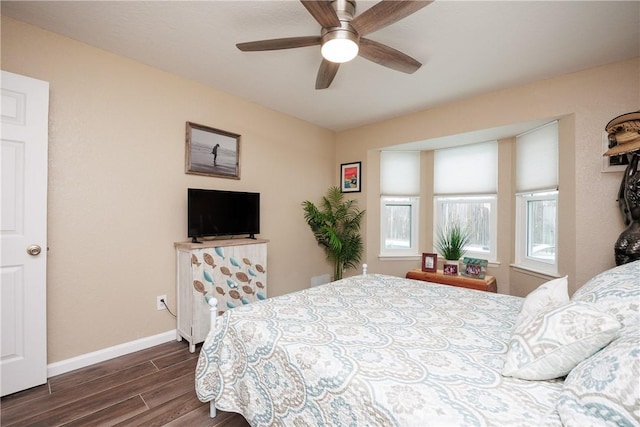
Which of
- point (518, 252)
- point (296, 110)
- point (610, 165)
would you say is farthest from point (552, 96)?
point (296, 110)

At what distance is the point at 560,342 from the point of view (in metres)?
0.97

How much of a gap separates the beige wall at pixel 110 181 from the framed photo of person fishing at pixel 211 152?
70 mm

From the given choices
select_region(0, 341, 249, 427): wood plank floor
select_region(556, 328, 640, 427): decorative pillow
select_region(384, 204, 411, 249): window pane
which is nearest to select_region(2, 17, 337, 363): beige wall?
select_region(0, 341, 249, 427): wood plank floor

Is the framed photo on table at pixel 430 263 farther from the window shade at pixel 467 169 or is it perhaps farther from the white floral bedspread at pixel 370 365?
the white floral bedspread at pixel 370 365

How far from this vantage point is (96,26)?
1943mm

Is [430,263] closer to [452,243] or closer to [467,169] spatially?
[452,243]

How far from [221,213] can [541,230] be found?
3380mm

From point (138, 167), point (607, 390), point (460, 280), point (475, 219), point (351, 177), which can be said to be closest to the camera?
point (607, 390)

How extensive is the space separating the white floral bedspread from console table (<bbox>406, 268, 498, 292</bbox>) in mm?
1153

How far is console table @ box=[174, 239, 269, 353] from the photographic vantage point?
7.91ft

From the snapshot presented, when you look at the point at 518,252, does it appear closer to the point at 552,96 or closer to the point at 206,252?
the point at 552,96

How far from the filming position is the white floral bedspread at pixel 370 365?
0.87 meters

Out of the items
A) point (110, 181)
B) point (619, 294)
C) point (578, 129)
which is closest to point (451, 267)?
point (578, 129)

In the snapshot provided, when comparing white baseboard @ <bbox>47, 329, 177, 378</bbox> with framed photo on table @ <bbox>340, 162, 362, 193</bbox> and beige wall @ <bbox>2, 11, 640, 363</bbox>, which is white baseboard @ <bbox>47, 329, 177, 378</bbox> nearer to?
beige wall @ <bbox>2, 11, 640, 363</bbox>
